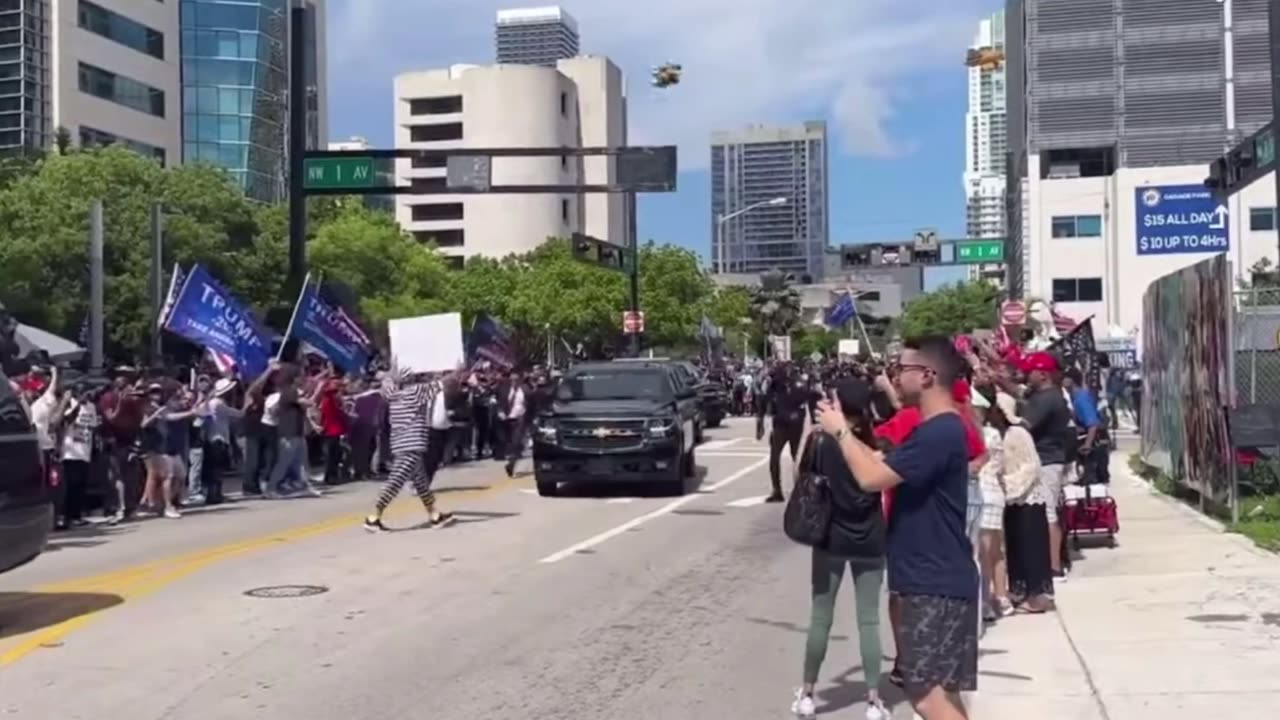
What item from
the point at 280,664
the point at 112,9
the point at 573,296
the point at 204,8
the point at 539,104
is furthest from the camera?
the point at 539,104

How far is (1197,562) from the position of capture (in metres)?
13.2

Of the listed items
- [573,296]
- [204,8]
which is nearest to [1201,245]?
[573,296]

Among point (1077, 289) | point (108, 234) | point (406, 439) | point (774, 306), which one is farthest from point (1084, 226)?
point (406, 439)

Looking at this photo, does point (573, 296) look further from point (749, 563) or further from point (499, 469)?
point (749, 563)

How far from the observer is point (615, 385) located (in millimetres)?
21703

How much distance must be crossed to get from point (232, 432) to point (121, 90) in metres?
55.2

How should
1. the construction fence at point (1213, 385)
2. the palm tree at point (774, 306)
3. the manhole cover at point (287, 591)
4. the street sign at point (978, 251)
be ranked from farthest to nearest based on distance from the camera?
the palm tree at point (774, 306) → the street sign at point (978, 251) → the construction fence at point (1213, 385) → the manhole cover at point (287, 591)

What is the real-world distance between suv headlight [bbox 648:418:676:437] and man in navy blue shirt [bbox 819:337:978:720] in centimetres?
1419

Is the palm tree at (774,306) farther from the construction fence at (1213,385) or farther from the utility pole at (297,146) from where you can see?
the construction fence at (1213,385)

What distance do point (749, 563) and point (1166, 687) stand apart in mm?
6008

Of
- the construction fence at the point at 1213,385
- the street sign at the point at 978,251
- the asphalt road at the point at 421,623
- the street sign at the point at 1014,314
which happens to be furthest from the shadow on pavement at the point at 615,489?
the street sign at the point at 978,251

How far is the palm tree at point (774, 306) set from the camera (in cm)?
9950

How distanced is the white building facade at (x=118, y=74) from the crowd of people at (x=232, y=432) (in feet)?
155

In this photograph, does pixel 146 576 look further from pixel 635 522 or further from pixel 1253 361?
pixel 1253 361
